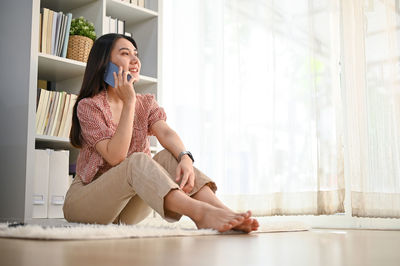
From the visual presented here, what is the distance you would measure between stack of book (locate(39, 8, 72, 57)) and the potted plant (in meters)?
0.04

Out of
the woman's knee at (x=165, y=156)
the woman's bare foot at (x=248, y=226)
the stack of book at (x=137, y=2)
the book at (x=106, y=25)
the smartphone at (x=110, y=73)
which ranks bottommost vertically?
the woman's bare foot at (x=248, y=226)

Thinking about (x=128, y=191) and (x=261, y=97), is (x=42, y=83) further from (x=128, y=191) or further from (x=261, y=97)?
(x=128, y=191)

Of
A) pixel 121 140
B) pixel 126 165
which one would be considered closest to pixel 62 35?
pixel 121 140

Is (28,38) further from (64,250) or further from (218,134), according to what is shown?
(64,250)

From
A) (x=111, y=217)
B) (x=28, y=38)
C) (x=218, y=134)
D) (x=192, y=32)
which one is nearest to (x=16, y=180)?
(x=28, y=38)

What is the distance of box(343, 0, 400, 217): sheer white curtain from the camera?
233cm

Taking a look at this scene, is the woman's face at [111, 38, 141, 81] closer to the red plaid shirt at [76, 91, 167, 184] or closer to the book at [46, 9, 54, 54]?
the red plaid shirt at [76, 91, 167, 184]

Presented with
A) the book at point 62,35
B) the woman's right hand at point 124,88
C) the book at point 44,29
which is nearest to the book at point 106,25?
the book at point 62,35

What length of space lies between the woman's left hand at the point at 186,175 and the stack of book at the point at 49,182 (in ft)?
3.40

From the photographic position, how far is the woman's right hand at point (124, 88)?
1800 mm

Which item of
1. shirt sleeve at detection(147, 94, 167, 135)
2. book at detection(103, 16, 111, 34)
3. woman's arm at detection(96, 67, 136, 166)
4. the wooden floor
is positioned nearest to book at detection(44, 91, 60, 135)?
book at detection(103, 16, 111, 34)

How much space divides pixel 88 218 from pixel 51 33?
47.5 inches

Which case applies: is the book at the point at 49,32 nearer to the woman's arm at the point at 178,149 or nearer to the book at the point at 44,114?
the book at the point at 44,114

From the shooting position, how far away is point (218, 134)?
9.78 feet
